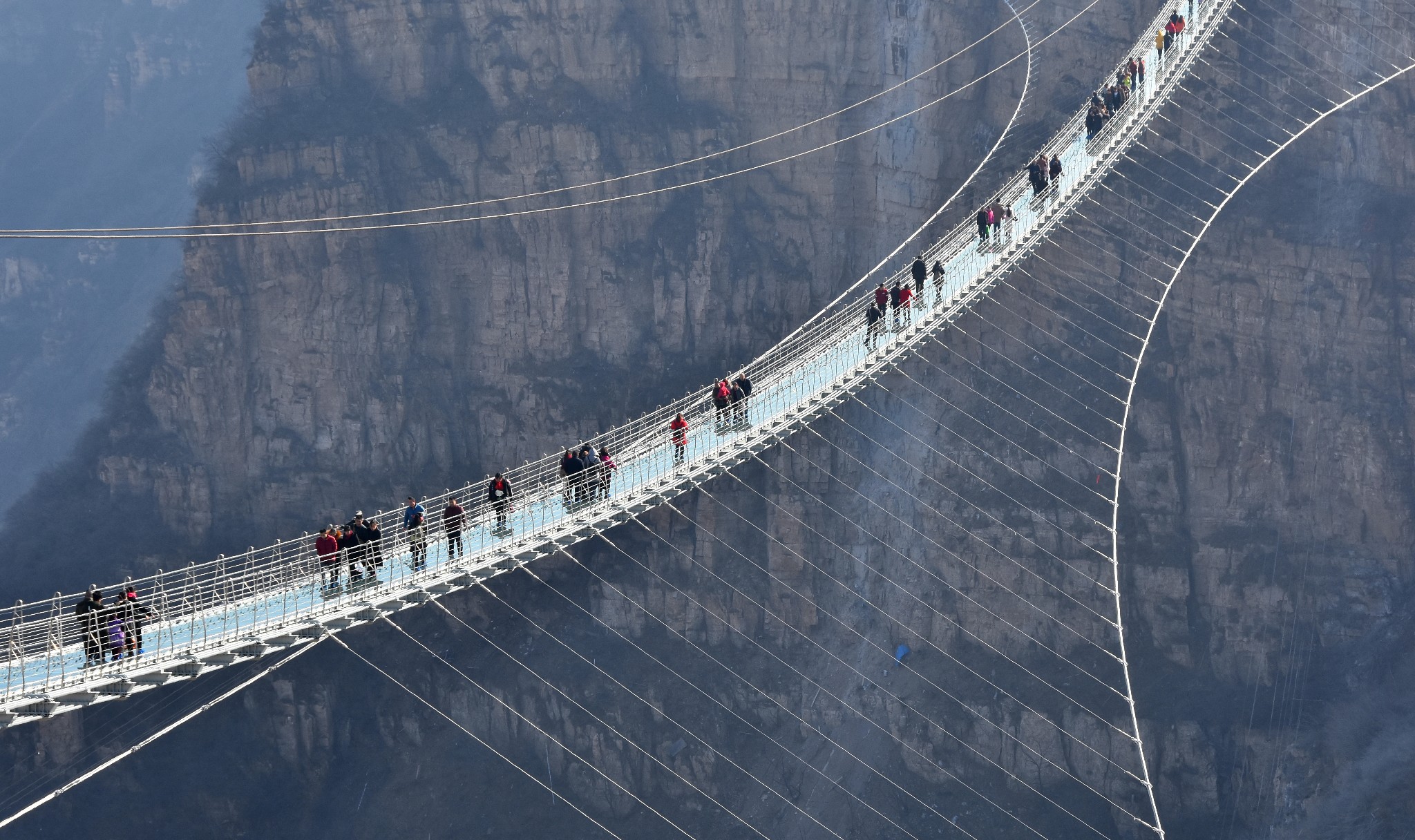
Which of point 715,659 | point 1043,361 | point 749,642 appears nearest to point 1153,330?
point 1043,361

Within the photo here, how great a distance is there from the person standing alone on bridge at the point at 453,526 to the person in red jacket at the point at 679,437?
141 inches

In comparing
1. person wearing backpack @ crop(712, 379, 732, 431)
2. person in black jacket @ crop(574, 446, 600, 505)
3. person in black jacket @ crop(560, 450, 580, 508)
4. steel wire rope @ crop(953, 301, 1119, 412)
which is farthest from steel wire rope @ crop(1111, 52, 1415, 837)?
person in black jacket @ crop(560, 450, 580, 508)

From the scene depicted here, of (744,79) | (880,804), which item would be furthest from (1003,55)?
(880,804)

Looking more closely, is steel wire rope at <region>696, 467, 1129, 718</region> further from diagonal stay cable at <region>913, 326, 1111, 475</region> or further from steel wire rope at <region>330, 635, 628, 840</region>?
steel wire rope at <region>330, 635, 628, 840</region>

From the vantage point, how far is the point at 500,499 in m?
26.9

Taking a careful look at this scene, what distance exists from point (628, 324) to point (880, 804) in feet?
34.5

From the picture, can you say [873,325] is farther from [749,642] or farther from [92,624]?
[92,624]

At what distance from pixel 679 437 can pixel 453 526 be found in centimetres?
400

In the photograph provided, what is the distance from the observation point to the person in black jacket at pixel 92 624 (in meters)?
23.4

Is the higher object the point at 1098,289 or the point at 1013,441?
the point at 1098,289

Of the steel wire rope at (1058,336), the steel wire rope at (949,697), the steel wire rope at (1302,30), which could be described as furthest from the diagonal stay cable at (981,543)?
the steel wire rope at (1302,30)

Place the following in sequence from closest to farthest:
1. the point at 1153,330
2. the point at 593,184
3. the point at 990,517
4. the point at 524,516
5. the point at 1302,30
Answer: the point at 524,516, the point at 1302,30, the point at 1153,330, the point at 990,517, the point at 593,184

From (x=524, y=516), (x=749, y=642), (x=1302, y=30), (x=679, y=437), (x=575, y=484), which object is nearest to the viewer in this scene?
(x=524, y=516)

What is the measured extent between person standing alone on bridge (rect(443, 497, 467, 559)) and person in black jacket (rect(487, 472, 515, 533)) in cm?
51
